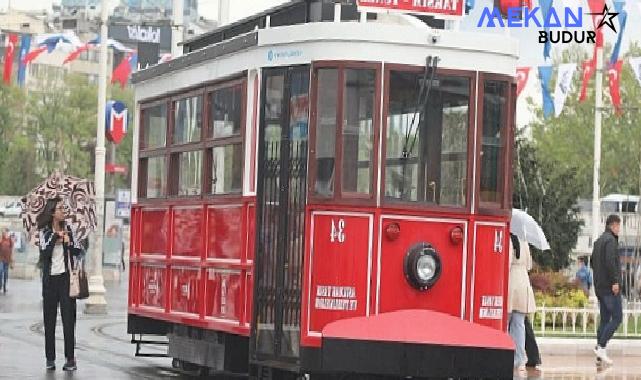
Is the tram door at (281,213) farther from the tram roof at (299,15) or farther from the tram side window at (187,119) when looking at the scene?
the tram side window at (187,119)

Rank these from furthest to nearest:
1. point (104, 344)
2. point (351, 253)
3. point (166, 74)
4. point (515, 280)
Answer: point (104, 344) → point (515, 280) → point (166, 74) → point (351, 253)

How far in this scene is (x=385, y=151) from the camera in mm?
14773

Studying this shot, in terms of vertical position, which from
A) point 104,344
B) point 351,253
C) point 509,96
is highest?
point 509,96

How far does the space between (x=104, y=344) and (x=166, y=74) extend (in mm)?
6371

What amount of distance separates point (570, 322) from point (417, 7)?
1363 cm

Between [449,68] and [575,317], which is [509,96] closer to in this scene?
[449,68]

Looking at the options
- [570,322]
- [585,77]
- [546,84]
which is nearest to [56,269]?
[570,322]

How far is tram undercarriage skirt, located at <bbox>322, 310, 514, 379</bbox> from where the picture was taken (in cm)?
1434

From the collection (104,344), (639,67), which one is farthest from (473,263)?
(639,67)

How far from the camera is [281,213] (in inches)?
599

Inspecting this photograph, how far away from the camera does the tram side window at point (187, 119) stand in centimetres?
1747

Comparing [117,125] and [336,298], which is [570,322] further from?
[117,125]

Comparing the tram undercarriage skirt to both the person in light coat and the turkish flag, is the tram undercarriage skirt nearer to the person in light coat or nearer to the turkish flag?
the person in light coat

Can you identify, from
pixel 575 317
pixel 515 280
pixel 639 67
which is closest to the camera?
pixel 515 280
